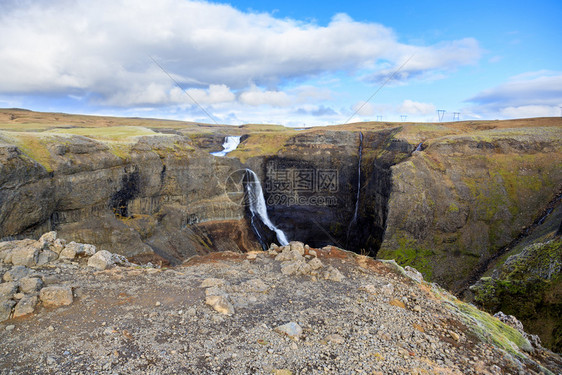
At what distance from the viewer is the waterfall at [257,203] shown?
1949 inches

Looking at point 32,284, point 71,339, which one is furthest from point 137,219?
point 71,339

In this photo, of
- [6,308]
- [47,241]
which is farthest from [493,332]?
[47,241]

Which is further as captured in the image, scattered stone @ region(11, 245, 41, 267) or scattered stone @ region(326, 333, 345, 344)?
scattered stone @ region(11, 245, 41, 267)

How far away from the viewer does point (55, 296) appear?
33.4 ft

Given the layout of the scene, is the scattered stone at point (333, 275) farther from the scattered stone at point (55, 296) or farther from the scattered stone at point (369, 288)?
the scattered stone at point (55, 296)

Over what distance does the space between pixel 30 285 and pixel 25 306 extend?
1144mm

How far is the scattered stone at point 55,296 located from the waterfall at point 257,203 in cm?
3763

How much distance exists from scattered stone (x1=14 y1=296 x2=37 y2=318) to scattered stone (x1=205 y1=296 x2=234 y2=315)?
5725mm

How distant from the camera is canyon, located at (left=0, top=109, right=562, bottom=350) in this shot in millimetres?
27141

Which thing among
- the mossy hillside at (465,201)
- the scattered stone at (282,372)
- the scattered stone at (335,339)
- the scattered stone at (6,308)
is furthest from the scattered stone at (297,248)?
the mossy hillside at (465,201)

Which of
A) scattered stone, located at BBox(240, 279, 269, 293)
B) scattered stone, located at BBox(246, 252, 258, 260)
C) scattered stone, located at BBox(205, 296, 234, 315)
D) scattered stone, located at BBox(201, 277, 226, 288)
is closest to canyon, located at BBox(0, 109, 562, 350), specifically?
scattered stone, located at BBox(240, 279, 269, 293)

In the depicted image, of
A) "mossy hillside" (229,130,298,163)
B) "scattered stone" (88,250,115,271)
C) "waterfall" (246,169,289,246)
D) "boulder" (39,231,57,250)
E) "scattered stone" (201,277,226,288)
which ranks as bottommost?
"waterfall" (246,169,289,246)

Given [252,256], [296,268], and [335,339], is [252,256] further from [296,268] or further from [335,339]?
A: [335,339]

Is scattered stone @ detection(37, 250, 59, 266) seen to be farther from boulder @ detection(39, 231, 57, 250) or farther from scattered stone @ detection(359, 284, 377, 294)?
scattered stone @ detection(359, 284, 377, 294)
